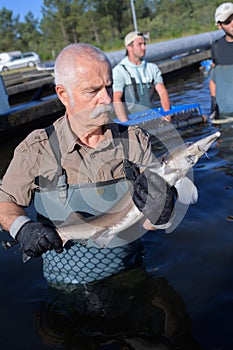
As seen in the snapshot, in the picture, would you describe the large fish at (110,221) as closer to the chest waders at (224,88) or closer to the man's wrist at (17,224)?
the man's wrist at (17,224)

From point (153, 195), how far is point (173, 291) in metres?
1.20

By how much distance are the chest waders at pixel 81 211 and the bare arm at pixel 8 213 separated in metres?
0.18

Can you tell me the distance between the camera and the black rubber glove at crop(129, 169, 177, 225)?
2459mm

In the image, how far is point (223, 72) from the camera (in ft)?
22.5

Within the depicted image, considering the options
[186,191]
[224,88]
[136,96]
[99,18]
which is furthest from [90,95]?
[99,18]

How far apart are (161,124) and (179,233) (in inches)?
140

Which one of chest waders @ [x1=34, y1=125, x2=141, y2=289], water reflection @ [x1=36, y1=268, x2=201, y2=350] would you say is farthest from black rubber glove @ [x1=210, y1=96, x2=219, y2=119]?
chest waders @ [x1=34, y1=125, x2=141, y2=289]

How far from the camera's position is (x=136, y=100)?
7715 millimetres

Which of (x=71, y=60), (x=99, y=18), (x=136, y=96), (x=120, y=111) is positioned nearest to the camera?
(x=71, y=60)

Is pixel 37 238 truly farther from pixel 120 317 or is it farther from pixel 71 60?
pixel 71 60

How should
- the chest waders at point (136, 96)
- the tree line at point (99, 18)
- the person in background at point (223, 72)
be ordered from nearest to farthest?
the person in background at point (223, 72) → the chest waders at point (136, 96) → the tree line at point (99, 18)

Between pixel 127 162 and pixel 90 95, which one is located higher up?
pixel 90 95

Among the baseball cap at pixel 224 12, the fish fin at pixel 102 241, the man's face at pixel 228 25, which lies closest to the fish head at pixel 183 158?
the fish fin at pixel 102 241

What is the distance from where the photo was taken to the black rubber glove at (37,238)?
2.52m
